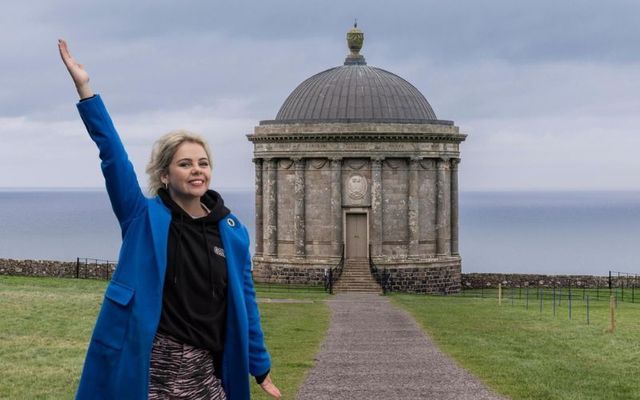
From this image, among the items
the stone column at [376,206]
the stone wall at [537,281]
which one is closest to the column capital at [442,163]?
the stone column at [376,206]

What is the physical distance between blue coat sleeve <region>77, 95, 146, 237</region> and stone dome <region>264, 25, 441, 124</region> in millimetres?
38039

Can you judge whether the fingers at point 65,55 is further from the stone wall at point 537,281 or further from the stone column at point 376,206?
the stone wall at point 537,281

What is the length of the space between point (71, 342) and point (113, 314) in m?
12.9

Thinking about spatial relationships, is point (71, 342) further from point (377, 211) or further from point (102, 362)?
point (377, 211)

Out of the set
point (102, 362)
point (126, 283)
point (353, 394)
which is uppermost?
point (126, 283)

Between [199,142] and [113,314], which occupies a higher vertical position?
[199,142]

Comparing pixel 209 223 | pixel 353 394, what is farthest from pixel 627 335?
pixel 209 223

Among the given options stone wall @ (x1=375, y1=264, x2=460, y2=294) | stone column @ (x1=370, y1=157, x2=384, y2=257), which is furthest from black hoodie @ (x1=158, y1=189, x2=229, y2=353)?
stone column @ (x1=370, y1=157, x2=384, y2=257)

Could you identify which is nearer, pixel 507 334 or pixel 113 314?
pixel 113 314

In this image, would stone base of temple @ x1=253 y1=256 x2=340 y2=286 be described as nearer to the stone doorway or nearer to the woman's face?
the stone doorway

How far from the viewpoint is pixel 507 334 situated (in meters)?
22.5

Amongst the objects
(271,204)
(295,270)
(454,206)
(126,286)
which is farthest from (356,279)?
(126,286)

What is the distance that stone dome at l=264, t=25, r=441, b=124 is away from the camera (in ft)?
148

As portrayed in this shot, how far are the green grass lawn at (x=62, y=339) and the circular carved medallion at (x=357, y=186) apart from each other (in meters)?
11.3
